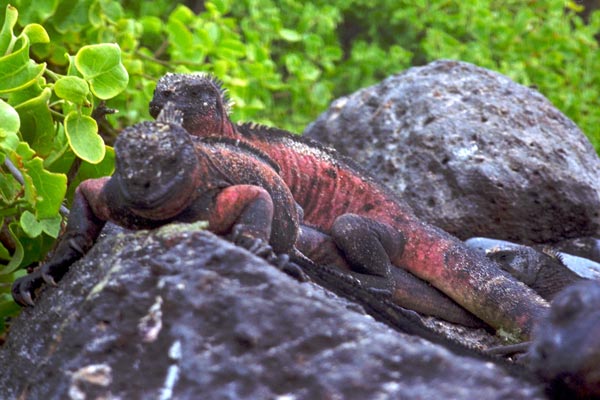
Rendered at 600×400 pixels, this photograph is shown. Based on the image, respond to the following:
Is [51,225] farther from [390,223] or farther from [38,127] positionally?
[390,223]

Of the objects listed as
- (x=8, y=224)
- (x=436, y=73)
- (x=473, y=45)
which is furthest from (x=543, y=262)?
(x=473, y=45)

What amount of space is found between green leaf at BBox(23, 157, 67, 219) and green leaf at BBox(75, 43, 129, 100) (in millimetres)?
239

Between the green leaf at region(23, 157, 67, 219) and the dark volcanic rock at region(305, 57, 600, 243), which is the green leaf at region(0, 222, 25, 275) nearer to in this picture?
the green leaf at region(23, 157, 67, 219)

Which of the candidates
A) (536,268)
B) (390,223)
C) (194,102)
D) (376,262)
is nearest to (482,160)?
(536,268)

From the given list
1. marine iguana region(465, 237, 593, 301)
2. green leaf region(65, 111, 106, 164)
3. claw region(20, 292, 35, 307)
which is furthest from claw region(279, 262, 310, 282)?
marine iguana region(465, 237, 593, 301)

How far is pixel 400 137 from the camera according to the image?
3.76 m

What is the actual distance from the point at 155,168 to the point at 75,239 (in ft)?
1.12

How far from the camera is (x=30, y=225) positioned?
226cm

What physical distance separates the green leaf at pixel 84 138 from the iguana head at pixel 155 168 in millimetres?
452

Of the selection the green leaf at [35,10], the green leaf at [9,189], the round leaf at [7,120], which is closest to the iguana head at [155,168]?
the round leaf at [7,120]

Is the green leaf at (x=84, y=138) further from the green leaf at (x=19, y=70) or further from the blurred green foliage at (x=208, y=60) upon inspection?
the green leaf at (x=19, y=70)

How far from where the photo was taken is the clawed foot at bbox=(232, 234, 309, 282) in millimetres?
1676

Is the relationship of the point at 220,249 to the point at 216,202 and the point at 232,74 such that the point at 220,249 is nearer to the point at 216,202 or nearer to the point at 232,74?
the point at 216,202

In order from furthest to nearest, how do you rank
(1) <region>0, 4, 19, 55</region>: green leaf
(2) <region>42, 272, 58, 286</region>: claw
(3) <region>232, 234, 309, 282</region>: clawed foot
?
(1) <region>0, 4, 19, 55</region>: green leaf < (2) <region>42, 272, 58, 286</region>: claw < (3) <region>232, 234, 309, 282</region>: clawed foot
